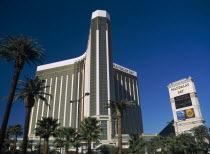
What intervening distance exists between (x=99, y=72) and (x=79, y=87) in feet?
146

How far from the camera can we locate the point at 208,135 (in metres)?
83.9

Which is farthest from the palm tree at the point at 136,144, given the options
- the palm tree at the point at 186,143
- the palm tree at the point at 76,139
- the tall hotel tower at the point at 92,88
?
the tall hotel tower at the point at 92,88

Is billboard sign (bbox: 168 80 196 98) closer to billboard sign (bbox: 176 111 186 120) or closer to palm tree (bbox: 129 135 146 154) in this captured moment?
billboard sign (bbox: 176 111 186 120)

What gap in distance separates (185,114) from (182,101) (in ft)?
31.3

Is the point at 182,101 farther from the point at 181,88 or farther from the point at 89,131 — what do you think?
the point at 89,131

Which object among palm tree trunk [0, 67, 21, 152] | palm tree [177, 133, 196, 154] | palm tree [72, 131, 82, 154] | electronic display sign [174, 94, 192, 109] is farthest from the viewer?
electronic display sign [174, 94, 192, 109]

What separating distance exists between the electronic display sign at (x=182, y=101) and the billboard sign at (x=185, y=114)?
405cm

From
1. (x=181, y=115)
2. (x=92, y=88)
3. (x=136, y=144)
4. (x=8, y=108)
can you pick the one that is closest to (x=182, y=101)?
(x=181, y=115)

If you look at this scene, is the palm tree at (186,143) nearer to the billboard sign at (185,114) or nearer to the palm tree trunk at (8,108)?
the billboard sign at (185,114)

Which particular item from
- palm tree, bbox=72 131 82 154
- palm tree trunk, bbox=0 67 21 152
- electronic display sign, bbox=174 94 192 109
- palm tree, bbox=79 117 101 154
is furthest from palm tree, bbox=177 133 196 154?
electronic display sign, bbox=174 94 192 109

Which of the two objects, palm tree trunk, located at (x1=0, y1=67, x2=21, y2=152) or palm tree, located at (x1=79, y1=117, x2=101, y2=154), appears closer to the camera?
palm tree trunk, located at (x1=0, y1=67, x2=21, y2=152)

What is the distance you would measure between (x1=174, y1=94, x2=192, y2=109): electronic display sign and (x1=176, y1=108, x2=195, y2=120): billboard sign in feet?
13.3

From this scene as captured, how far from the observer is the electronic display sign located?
133625 mm

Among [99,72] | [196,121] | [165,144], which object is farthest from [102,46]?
[165,144]
